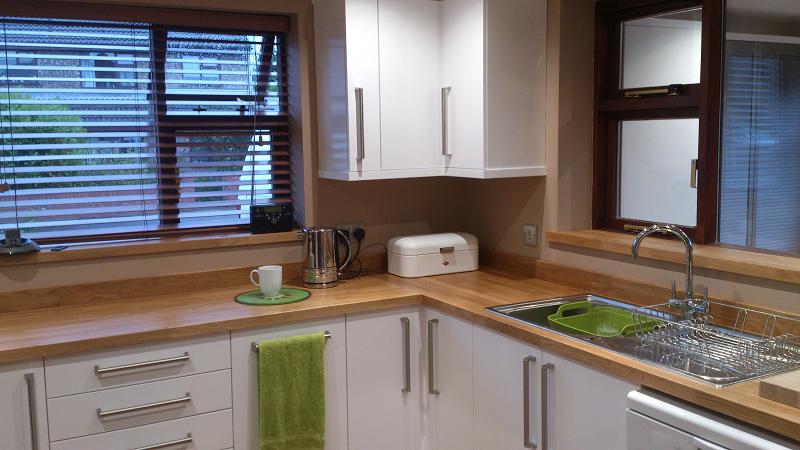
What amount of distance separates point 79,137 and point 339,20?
1.13 meters

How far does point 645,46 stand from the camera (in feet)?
9.64

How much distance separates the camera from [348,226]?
335 cm

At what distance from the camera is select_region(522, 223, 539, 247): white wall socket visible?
3166 mm

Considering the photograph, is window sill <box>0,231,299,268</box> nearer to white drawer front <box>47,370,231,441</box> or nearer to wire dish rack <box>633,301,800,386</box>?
white drawer front <box>47,370,231,441</box>

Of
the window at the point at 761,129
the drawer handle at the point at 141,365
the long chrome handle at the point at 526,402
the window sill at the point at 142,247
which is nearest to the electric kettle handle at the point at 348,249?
the window sill at the point at 142,247

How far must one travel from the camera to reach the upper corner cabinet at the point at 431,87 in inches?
116

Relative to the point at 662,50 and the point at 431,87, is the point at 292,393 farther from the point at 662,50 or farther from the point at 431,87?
the point at 662,50

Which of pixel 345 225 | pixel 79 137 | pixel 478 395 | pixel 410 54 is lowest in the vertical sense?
pixel 478 395

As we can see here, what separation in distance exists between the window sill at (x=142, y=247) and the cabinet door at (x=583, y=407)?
55.4 inches


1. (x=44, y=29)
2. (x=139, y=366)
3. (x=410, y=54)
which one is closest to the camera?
(x=139, y=366)

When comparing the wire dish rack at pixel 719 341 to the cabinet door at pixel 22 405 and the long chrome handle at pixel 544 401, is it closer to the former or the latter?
the long chrome handle at pixel 544 401

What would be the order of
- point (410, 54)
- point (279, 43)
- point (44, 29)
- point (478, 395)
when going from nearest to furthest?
point (478, 395)
point (44, 29)
point (410, 54)
point (279, 43)

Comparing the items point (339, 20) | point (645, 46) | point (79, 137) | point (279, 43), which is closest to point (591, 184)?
point (645, 46)

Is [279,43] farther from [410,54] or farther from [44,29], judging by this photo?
[44,29]
